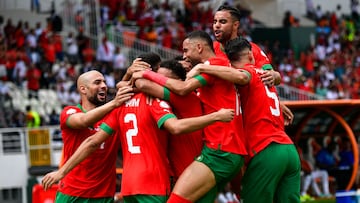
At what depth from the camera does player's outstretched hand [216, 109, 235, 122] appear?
783cm

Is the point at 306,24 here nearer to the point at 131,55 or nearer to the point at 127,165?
the point at 131,55

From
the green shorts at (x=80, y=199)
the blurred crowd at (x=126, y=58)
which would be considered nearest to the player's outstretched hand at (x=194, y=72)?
the green shorts at (x=80, y=199)

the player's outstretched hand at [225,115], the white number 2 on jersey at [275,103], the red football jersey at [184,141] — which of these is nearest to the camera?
the player's outstretched hand at [225,115]

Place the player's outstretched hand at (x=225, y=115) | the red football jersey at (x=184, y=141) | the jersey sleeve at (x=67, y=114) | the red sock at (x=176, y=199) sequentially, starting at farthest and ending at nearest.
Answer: the jersey sleeve at (x=67, y=114) < the red football jersey at (x=184, y=141) < the red sock at (x=176, y=199) < the player's outstretched hand at (x=225, y=115)

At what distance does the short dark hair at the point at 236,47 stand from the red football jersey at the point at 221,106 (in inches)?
15.2

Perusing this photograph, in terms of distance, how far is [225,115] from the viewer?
25.7 ft

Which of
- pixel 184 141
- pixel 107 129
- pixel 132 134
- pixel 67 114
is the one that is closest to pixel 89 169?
pixel 67 114

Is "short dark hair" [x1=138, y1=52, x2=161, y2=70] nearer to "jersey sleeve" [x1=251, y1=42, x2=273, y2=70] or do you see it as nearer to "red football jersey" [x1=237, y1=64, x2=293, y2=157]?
"red football jersey" [x1=237, y1=64, x2=293, y2=157]

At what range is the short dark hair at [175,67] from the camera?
855cm

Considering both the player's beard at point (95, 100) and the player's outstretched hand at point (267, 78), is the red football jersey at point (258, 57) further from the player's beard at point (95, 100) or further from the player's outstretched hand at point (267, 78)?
the player's beard at point (95, 100)

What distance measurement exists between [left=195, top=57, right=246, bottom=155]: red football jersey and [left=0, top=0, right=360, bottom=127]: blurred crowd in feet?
50.4

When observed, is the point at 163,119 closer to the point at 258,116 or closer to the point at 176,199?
the point at 176,199

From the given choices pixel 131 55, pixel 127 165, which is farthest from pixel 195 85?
pixel 131 55

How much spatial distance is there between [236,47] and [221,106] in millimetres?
748
